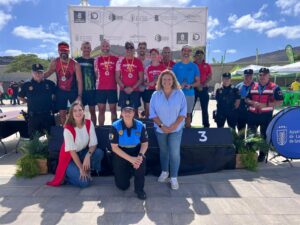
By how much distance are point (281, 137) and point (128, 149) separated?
9.88 feet

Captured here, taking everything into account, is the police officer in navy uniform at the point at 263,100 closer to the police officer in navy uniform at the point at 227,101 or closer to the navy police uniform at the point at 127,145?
the police officer in navy uniform at the point at 227,101

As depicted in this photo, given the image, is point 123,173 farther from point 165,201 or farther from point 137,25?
point 137,25

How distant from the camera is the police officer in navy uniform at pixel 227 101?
5512 mm

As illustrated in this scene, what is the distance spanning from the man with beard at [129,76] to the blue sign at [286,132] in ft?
8.61

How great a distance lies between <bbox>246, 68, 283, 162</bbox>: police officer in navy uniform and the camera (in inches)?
204

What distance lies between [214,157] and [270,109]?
153 cm

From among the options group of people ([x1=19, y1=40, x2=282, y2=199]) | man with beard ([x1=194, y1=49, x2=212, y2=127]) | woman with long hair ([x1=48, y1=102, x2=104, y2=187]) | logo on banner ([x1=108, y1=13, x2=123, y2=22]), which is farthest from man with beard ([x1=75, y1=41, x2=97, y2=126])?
logo on banner ([x1=108, y1=13, x2=123, y2=22])

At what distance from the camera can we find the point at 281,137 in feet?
16.8

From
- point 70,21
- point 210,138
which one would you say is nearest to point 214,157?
point 210,138

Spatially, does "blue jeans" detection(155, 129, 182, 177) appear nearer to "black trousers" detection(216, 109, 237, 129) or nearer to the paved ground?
the paved ground

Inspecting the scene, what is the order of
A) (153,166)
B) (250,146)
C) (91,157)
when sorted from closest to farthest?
(91,157) → (153,166) → (250,146)

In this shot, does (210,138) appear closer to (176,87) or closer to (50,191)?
(176,87)

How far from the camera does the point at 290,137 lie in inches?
203

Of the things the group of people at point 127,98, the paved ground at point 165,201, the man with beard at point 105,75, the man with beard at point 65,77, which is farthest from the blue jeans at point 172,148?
the man with beard at point 65,77
